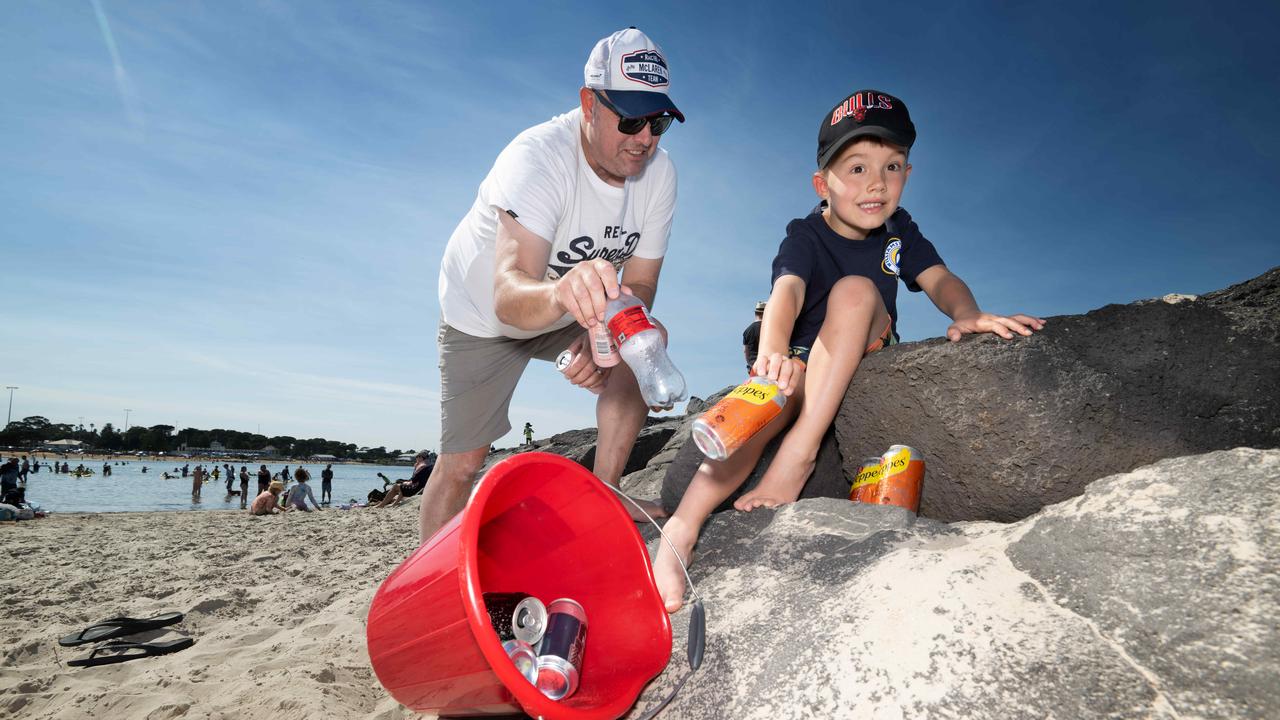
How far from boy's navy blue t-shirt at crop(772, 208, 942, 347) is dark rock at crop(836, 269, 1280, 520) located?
1.81 feet

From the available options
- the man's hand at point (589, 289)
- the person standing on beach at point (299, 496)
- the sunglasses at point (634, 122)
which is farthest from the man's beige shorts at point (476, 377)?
the person standing on beach at point (299, 496)

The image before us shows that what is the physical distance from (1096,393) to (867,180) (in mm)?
1219

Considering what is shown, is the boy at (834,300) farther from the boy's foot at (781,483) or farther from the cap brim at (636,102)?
the cap brim at (636,102)

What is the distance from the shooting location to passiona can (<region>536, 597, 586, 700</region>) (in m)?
1.92

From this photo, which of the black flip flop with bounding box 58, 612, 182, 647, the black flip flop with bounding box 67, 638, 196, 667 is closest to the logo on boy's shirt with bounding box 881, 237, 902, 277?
the black flip flop with bounding box 67, 638, 196, 667

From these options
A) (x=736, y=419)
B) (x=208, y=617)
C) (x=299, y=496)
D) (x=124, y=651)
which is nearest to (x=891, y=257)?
(x=736, y=419)

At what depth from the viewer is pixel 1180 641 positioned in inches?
57.8

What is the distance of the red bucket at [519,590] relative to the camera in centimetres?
173

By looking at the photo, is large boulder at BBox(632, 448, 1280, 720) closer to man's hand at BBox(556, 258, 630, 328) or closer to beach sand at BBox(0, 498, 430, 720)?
man's hand at BBox(556, 258, 630, 328)

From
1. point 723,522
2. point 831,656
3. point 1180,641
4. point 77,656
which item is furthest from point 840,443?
point 77,656

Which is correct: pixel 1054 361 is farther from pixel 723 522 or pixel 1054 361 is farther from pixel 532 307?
pixel 532 307

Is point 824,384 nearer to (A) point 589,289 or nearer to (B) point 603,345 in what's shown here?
(B) point 603,345

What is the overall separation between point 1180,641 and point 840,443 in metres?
1.57

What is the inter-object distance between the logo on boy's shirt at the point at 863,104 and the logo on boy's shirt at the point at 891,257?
563mm
